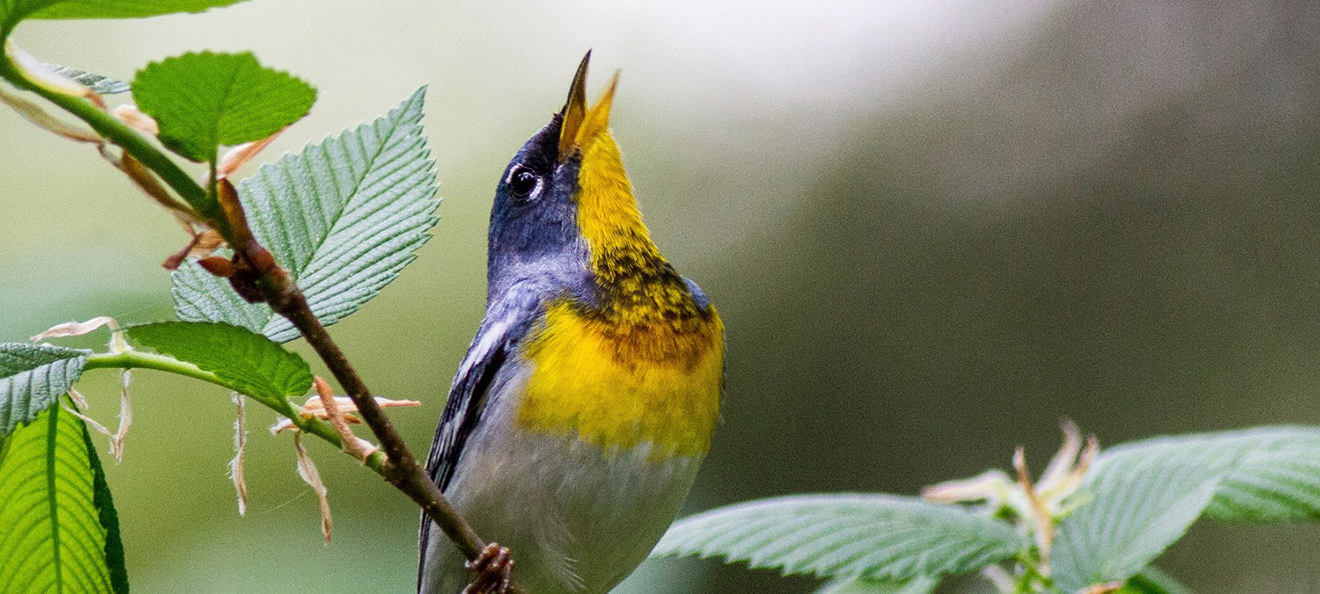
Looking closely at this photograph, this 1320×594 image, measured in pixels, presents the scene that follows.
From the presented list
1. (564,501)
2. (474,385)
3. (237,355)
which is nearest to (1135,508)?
(564,501)

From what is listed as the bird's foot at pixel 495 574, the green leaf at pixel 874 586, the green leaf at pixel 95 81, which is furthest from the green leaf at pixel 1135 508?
the green leaf at pixel 95 81

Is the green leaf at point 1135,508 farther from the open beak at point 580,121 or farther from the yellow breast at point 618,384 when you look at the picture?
the open beak at point 580,121

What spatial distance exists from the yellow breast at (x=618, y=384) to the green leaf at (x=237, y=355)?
3.93ft

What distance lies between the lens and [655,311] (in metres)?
2.50

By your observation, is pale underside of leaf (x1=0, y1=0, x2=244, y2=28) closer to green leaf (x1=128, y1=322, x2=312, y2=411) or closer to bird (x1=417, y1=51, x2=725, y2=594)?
green leaf (x1=128, y1=322, x2=312, y2=411)

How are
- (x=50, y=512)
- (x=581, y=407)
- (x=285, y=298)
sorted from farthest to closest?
(x=581, y=407) → (x=50, y=512) → (x=285, y=298)

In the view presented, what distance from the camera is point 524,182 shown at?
293 cm

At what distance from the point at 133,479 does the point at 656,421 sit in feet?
13.6

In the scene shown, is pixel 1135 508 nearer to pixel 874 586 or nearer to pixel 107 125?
pixel 874 586

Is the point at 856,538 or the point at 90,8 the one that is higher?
the point at 90,8

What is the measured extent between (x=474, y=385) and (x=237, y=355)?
1524 millimetres

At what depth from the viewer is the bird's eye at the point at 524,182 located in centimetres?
291

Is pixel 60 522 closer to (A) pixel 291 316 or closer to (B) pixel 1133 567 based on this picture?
(A) pixel 291 316

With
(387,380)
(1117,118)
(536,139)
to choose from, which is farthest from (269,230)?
(1117,118)
